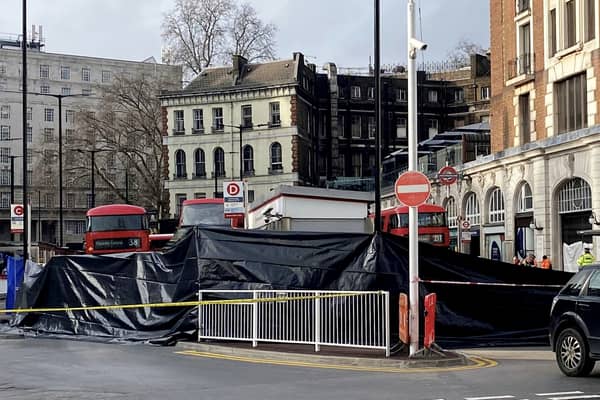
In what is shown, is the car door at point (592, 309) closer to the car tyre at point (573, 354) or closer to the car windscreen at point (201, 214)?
the car tyre at point (573, 354)

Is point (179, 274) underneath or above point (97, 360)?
above

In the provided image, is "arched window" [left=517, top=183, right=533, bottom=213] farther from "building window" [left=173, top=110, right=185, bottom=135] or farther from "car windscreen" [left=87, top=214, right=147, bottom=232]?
"building window" [left=173, top=110, right=185, bottom=135]

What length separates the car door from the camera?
42.1 ft

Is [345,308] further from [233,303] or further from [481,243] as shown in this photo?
[481,243]

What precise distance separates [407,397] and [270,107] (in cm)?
7144

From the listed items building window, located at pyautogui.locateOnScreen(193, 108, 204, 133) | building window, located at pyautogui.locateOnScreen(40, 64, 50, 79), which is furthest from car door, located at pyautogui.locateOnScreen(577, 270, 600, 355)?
building window, located at pyautogui.locateOnScreen(40, 64, 50, 79)

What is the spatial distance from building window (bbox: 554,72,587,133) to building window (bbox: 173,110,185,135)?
4861 centimetres

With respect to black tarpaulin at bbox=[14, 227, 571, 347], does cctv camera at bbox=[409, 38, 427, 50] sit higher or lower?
higher

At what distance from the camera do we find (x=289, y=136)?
81000mm

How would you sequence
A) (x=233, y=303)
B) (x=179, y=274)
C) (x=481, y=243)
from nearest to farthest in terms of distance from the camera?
(x=233, y=303)
(x=179, y=274)
(x=481, y=243)

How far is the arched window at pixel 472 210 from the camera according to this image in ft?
170

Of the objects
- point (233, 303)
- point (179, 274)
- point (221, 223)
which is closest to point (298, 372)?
point (233, 303)

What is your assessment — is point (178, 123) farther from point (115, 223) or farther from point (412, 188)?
point (412, 188)

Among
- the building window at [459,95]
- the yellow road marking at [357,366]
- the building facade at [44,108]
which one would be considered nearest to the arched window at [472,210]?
the yellow road marking at [357,366]
